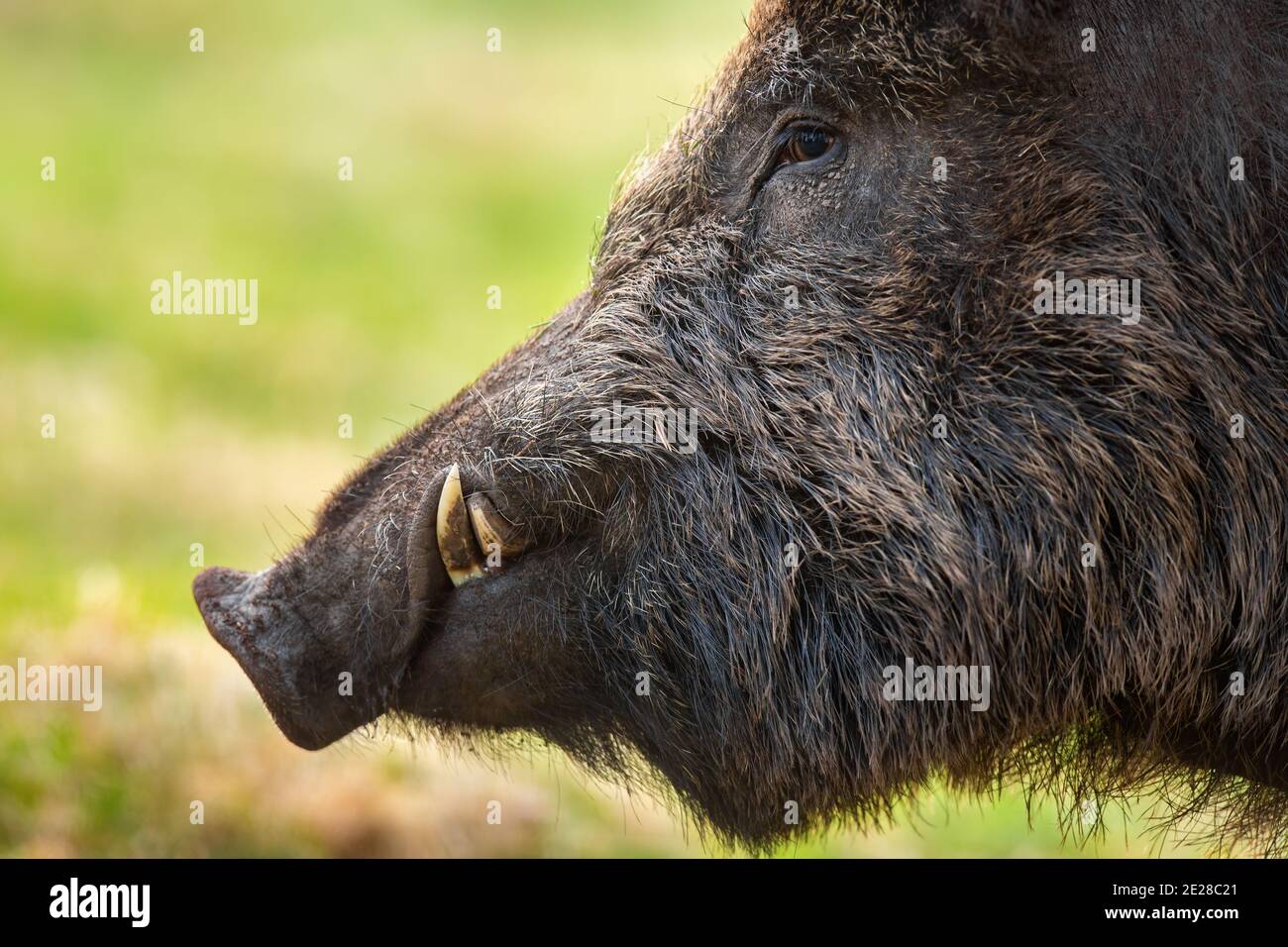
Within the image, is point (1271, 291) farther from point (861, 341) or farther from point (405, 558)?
point (405, 558)

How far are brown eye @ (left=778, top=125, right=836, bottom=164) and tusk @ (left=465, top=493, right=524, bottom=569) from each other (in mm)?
1251

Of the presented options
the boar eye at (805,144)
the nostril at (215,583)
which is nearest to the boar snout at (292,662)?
the nostril at (215,583)

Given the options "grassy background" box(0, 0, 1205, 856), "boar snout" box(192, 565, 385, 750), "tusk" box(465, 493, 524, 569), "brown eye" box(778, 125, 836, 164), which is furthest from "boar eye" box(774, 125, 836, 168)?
"boar snout" box(192, 565, 385, 750)

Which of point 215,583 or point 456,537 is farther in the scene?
point 215,583

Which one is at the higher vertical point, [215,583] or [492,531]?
[492,531]

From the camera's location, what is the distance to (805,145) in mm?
3779

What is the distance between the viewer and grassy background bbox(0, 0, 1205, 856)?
212 inches

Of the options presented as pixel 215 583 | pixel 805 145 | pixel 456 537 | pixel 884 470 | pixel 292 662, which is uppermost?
pixel 805 145

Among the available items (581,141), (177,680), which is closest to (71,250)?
(581,141)

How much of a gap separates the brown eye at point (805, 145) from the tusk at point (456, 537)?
1254 mm

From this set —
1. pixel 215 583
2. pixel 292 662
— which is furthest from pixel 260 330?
pixel 292 662

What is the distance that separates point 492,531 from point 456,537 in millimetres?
96

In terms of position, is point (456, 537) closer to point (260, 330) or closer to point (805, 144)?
point (805, 144)

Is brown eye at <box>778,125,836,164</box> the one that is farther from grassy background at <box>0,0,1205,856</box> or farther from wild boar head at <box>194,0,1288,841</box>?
grassy background at <box>0,0,1205,856</box>
